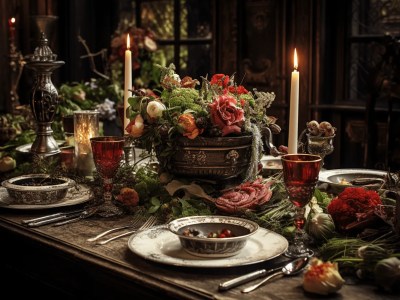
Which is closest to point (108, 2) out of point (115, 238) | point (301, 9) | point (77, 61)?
point (77, 61)

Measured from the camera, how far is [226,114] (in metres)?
1.87

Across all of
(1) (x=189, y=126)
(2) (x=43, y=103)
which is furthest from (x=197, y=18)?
(1) (x=189, y=126)

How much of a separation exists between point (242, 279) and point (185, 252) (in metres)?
0.21

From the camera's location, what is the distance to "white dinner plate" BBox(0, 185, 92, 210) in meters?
1.99

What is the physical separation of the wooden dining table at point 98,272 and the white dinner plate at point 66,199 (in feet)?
0.07

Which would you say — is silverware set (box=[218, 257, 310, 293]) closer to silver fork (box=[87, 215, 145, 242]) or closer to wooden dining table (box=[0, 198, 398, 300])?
wooden dining table (box=[0, 198, 398, 300])

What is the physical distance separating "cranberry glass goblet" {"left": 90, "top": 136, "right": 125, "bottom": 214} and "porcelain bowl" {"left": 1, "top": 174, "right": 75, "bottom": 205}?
152 mm

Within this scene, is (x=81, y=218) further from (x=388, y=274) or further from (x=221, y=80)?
(x=388, y=274)

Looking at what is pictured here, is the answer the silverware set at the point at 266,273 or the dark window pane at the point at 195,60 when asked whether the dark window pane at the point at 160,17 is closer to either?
the dark window pane at the point at 195,60

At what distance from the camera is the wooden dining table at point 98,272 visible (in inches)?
53.2

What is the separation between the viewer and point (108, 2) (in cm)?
525

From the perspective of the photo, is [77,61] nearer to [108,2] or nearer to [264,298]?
[108,2]

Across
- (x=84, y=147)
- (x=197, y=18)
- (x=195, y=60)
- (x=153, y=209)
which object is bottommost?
(x=153, y=209)

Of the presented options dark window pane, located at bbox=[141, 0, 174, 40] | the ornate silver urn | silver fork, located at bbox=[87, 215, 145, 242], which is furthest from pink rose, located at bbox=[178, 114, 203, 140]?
dark window pane, located at bbox=[141, 0, 174, 40]
